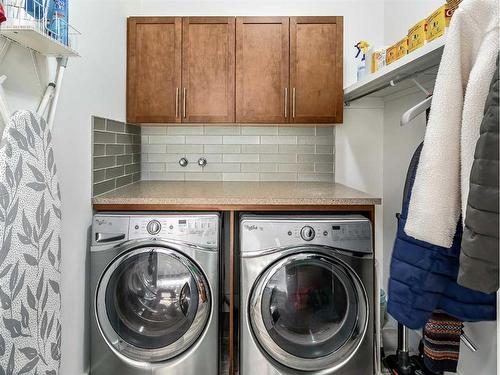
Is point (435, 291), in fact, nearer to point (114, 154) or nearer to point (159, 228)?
point (159, 228)

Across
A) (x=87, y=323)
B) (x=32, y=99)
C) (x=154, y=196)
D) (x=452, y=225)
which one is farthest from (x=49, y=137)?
(x=452, y=225)

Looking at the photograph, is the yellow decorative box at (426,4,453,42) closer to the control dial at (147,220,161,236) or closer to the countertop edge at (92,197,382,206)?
the countertop edge at (92,197,382,206)

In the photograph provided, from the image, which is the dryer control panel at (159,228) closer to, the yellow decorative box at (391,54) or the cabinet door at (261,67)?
the cabinet door at (261,67)

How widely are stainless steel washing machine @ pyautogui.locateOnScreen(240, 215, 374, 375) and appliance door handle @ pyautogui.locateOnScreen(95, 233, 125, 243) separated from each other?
63 centimetres

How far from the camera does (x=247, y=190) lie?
7.46 ft

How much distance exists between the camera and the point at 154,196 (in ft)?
6.57

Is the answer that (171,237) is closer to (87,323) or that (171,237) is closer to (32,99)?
(87,323)

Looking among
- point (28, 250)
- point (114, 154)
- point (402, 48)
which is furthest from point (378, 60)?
point (28, 250)

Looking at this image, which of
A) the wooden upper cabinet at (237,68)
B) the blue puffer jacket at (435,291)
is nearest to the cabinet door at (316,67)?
the wooden upper cabinet at (237,68)

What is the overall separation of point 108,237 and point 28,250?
2.42 ft

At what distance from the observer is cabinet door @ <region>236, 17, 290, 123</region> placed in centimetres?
247

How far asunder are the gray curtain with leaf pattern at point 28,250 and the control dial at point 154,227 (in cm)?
57

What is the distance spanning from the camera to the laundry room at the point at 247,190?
3.59ft

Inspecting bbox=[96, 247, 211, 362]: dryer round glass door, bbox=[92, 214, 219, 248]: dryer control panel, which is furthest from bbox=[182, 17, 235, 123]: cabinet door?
bbox=[96, 247, 211, 362]: dryer round glass door
